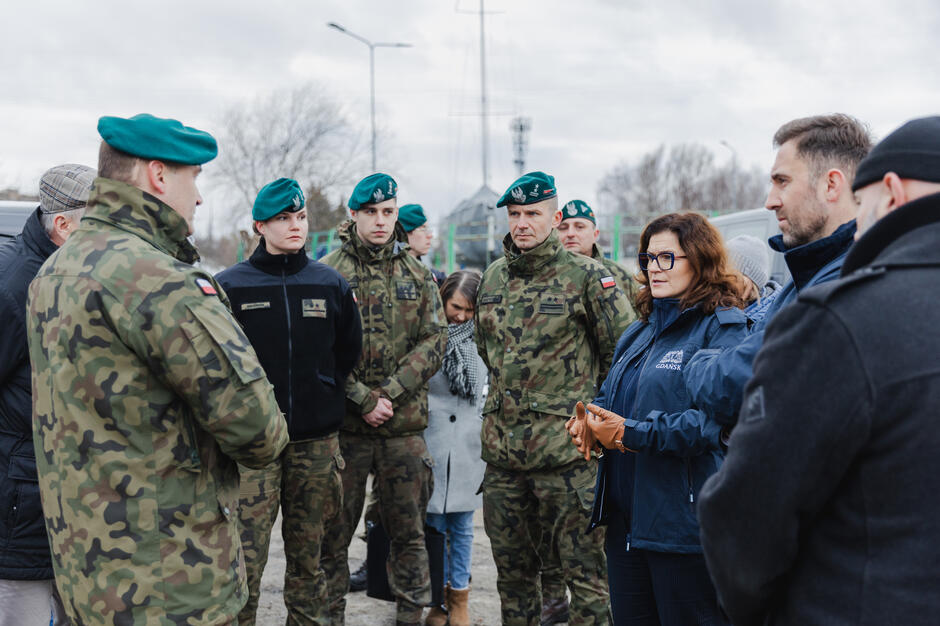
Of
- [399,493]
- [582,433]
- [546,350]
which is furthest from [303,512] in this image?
[582,433]

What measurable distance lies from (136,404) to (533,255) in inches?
96.4

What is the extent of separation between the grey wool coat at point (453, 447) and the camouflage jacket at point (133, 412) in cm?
273

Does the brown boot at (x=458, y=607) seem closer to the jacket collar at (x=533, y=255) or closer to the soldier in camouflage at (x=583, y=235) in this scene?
the jacket collar at (x=533, y=255)

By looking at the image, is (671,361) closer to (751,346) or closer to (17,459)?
(751,346)

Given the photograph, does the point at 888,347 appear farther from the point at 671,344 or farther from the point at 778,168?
the point at 671,344

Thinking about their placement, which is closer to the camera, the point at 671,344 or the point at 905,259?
the point at 905,259

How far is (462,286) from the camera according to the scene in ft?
17.3

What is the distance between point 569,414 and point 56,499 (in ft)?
8.05

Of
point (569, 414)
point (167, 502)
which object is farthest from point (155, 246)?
point (569, 414)

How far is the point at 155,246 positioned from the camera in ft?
7.84

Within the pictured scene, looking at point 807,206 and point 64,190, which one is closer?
point 807,206

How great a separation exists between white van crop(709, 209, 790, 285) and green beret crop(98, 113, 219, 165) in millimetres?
6225

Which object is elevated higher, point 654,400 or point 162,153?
point 162,153

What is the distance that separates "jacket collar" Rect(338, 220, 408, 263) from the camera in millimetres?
4750
